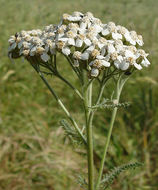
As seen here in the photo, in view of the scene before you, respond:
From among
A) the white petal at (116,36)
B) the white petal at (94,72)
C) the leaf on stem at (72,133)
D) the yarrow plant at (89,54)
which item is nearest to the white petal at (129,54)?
the yarrow plant at (89,54)

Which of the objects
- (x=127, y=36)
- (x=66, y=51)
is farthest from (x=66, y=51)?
(x=127, y=36)

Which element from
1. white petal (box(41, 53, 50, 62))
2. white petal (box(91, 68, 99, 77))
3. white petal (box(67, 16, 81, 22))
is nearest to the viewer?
white petal (box(91, 68, 99, 77))

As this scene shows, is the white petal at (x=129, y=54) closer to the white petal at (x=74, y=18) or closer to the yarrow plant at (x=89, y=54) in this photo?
the yarrow plant at (x=89, y=54)

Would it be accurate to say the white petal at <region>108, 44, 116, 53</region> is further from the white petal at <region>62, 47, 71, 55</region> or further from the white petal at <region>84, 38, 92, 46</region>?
the white petal at <region>62, 47, 71, 55</region>

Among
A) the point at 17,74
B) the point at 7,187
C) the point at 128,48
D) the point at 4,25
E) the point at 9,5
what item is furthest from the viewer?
the point at 9,5

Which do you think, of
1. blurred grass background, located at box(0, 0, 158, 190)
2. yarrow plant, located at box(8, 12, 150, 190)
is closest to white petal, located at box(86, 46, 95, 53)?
yarrow plant, located at box(8, 12, 150, 190)

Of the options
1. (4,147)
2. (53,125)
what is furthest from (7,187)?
(53,125)

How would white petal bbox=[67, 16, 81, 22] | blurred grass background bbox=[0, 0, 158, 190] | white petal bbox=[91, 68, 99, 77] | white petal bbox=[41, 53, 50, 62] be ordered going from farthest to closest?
blurred grass background bbox=[0, 0, 158, 190], white petal bbox=[67, 16, 81, 22], white petal bbox=[41, 53, 50, 62], white petal bbox=[91, 68, 99, 77]

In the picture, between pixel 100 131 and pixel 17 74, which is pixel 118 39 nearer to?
pixel 100 131
